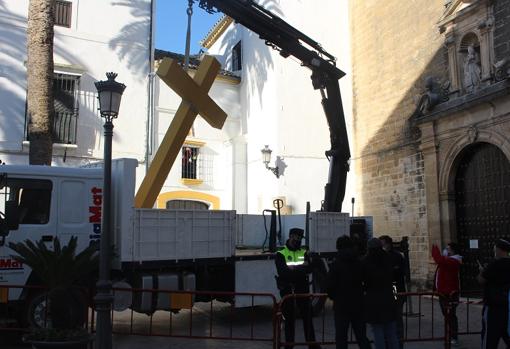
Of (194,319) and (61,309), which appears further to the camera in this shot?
(194,319)

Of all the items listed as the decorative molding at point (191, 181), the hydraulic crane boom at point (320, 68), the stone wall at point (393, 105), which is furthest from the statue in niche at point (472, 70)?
the decorative molding at point (191, 181)

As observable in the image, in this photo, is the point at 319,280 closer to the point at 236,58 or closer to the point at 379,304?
the point at 379,304

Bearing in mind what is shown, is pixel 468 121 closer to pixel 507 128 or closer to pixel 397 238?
pixel 507 128

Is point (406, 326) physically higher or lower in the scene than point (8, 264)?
lower

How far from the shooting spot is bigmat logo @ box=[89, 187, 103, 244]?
8.16 m

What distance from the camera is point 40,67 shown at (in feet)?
41.8

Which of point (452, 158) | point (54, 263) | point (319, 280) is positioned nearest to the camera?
point (54, 263)

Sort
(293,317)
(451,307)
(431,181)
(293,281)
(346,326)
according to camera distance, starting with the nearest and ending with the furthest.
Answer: (346,326) < (293,317) < (293,281) < (451,307) < (431,181)

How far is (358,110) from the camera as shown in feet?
57.6

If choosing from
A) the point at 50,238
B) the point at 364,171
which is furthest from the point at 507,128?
the point at 50,238

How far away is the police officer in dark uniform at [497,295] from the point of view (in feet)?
19.3

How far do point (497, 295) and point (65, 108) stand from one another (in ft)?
43.5

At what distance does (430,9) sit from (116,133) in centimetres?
990

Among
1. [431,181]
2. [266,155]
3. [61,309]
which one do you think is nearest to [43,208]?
[61,309]
